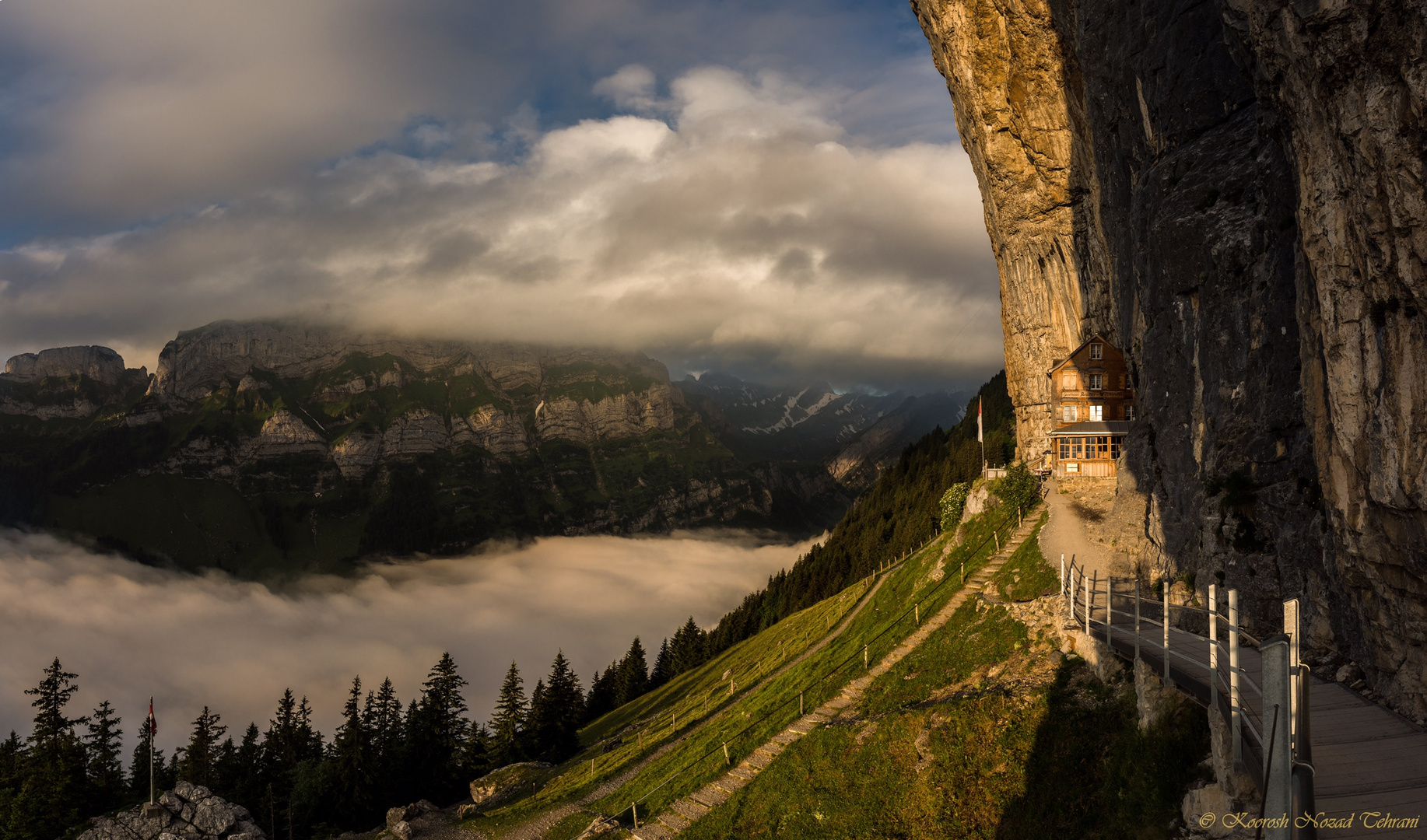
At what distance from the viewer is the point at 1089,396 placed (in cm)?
5969

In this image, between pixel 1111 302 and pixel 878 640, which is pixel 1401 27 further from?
pixel 1111 302

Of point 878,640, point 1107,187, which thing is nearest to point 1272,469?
point 878,640

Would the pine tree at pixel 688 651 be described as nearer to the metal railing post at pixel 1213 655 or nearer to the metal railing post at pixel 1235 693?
the metal railing post at pixel 1213 655

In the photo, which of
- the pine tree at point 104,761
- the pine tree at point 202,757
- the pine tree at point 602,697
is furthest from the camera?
the pine tree at point 602,697

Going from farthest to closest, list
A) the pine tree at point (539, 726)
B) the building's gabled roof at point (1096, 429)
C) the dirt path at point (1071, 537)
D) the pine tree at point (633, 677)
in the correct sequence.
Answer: the pine tree at point (633, 677)
the pine tree at point (539, 726)
the building's gabled roof at point (1096, 429)
the dirt path at point (1071, 537)

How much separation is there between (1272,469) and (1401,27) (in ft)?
55.8

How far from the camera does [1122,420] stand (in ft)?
193

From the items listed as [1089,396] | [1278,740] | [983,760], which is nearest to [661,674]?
[1089,396]

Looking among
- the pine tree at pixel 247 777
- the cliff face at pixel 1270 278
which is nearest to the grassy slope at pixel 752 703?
the cliff face at pixel 1270 278

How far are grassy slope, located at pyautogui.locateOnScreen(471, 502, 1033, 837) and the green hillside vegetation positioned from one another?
34.5 metres

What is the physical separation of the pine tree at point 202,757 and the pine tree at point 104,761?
24.4ft

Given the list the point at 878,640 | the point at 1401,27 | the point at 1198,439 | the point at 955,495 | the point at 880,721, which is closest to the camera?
the point at 1401,27

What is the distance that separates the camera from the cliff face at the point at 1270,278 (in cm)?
1575

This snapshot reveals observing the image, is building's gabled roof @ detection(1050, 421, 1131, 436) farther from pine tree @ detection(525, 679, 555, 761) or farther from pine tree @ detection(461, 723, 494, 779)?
pine tree @ detection(461, 723, 494, 779)
